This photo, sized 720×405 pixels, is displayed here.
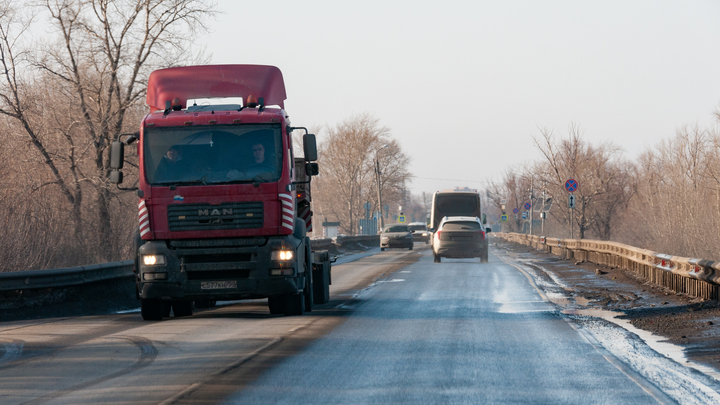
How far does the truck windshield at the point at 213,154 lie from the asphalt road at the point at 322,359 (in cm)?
223

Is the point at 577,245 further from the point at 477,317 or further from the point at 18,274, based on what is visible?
the point at 18,274

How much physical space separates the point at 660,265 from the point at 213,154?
10.4 metres

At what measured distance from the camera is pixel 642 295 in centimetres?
1614

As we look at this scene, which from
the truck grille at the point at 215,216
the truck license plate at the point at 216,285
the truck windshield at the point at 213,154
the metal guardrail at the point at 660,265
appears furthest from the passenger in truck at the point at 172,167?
the metal guardrail at the point at 660,265

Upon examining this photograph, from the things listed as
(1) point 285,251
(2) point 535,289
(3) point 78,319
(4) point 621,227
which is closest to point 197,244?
(1) point 285,251

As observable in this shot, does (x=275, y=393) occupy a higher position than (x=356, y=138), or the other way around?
(x=356, y=138)

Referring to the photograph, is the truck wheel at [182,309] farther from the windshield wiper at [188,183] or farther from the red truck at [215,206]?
the windshield wiper at [188,183]

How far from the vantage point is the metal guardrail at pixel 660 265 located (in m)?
13.7

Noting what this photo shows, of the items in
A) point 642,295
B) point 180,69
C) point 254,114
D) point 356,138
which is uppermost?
point 356,138

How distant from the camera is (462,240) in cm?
3039

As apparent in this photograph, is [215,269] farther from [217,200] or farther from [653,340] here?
[653,340]

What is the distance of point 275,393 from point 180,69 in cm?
798

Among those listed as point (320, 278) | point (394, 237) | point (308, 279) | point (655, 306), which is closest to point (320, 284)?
point (320, 278)

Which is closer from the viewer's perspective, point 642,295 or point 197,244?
point 197,244
